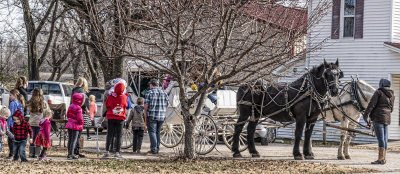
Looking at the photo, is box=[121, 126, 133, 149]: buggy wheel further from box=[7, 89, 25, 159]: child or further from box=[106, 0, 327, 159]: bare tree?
box=[106, 0, 327, 159]: bare tree

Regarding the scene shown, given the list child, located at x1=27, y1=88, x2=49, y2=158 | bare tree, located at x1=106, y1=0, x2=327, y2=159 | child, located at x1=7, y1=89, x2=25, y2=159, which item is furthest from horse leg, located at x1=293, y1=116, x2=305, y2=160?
child, located at x1=7, y1=89, x2=25, y2=159

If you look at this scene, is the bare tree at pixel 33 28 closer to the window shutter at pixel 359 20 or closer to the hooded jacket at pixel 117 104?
the window shutter at pixel 359 20

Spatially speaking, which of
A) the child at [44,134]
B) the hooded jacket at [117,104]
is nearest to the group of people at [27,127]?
the child at [44,134]

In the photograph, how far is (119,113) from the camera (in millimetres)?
14266

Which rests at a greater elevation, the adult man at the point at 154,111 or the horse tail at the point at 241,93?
the horse tail at the point at 241,93

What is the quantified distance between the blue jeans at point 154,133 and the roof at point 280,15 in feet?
14.6

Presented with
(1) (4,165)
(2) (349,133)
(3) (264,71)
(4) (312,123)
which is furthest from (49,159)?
(2) (349,133)

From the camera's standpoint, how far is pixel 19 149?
13.3 metres

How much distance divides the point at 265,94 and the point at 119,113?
13.0 feet

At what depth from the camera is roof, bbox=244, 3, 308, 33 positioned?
12545 millimetres

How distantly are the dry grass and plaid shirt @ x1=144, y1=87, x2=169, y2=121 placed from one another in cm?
245

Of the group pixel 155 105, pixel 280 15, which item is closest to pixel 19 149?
pixel 155 105

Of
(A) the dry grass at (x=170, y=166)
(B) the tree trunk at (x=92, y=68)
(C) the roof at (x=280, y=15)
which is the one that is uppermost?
(C) the roof at (x=280, y=15)

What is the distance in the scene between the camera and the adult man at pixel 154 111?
16.2 m
